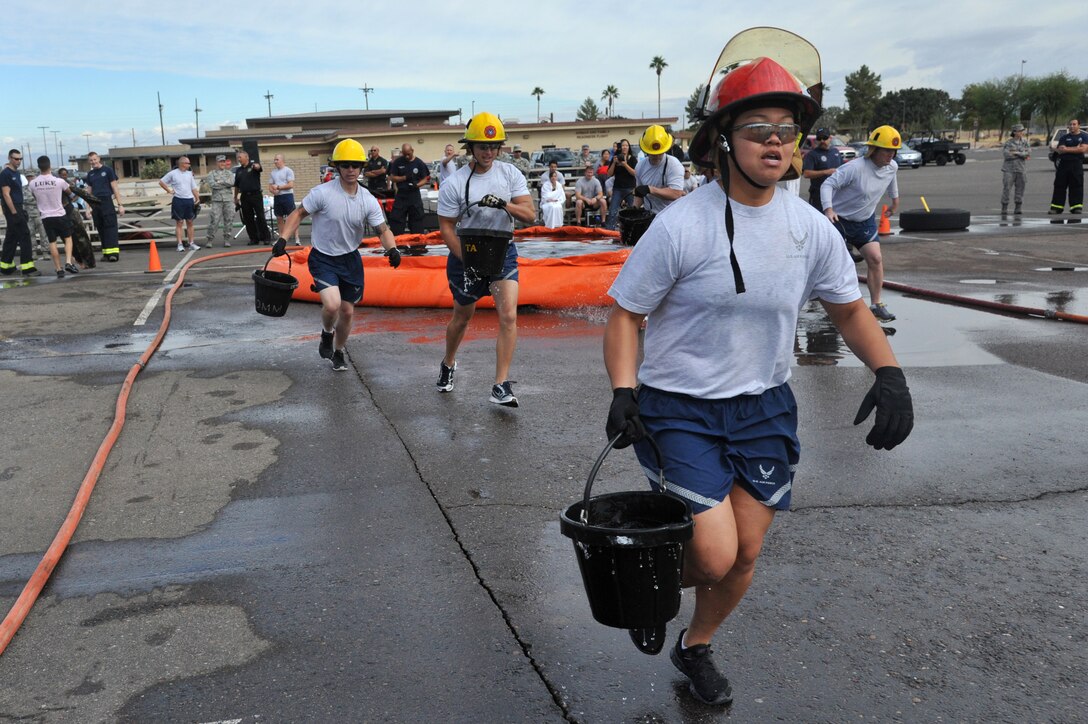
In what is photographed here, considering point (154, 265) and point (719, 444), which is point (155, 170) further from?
point (719, 444)

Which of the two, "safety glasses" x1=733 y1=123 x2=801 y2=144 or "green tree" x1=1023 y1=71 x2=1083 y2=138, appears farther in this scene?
"green tree" x1=1023 y1=71 x2=1083 y2=138

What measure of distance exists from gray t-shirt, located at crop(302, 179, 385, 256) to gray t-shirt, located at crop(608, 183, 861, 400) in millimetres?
5344

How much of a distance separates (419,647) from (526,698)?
0.52 metres

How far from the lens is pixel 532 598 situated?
3861mm

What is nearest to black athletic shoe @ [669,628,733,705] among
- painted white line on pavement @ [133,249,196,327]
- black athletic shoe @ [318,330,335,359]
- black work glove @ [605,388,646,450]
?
black work glove @ [605,388,646,450]

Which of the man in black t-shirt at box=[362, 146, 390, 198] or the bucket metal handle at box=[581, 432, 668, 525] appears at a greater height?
the man in black t-shirt at box=[362, 146, 390, 198]

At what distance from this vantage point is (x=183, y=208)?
19.4 metres

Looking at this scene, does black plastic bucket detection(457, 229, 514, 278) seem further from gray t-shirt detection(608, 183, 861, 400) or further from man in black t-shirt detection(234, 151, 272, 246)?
man in black t-shirt detection(234, 151, 272, 246)

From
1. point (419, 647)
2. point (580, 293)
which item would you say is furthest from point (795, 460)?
point (580, 293)

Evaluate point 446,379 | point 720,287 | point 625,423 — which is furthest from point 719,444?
point 446,379

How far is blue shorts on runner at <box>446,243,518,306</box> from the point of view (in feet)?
22.4

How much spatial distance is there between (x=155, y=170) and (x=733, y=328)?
81.6 metres

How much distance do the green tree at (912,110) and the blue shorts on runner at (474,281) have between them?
112685 millimetres

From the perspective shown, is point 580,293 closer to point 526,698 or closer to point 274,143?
point 526,698
